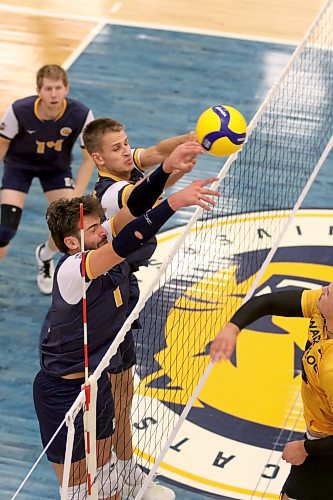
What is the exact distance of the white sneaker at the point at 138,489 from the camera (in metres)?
7.68

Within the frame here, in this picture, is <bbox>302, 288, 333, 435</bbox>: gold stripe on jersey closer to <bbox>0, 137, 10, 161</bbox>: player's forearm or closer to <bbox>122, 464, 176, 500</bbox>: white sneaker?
<bbox>122, 464, 176, 500</bbox>: white sneaker

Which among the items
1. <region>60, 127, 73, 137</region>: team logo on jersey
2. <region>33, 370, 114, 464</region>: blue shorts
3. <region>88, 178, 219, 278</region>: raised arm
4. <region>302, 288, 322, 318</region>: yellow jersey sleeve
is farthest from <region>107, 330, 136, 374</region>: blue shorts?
<region>60, 127, 73, 137</region>: team logo on jersey

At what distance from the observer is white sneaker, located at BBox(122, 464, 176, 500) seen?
7684 mm

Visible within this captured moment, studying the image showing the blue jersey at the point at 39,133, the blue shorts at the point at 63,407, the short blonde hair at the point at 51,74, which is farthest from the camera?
the blue jersey at the point at 39,133

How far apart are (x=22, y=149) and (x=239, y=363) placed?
2844mm

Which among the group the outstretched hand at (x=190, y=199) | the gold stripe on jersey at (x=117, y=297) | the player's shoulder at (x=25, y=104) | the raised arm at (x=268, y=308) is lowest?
the gold stripe on jersey at (x=117, y=297)

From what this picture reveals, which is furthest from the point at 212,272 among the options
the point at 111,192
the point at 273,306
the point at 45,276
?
the point at 273,306

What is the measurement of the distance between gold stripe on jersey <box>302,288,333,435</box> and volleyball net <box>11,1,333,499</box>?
1.10 meters

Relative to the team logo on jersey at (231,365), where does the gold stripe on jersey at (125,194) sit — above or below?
above

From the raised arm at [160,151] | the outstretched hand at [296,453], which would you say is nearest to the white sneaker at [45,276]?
the raised arm at [160,151]

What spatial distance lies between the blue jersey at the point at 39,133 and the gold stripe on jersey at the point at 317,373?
4196 millimetres

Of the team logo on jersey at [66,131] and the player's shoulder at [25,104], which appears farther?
the team logo on jersey at [66,131]

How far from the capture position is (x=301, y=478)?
627cm

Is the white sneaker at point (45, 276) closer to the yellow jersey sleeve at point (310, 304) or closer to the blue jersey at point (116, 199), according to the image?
the blue jersey at point (116, 199)
